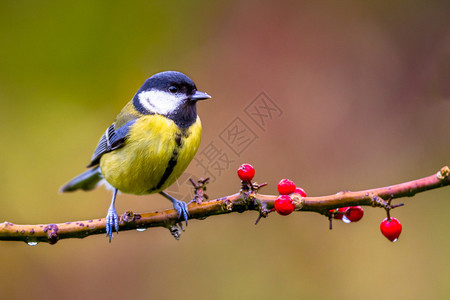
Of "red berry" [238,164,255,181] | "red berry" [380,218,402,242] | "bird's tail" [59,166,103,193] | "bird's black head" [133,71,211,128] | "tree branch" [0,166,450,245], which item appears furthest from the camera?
"bird's tail" [59,166,103,193]

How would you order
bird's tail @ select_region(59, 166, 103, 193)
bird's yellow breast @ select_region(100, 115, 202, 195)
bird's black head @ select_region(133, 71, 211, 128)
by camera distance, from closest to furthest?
bird's yellow breast @ select_region(100, 115, 202, 195), bird's black head @ select_region(133, 71, 211, 128), bird's tail @ select_region(59, 166, 103, 193)

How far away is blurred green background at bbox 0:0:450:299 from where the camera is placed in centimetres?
298

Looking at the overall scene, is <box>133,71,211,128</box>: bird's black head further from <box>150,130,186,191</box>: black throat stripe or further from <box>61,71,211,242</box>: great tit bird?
<box>150,130,186,191</box>: black throat stripe

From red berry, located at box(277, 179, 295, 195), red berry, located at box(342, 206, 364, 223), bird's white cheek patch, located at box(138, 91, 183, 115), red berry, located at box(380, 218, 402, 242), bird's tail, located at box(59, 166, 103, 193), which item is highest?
bird's white cheek patch, located at box(138, 91, 183, 115)

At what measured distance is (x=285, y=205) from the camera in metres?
1.40

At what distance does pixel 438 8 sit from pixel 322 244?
1982 mm

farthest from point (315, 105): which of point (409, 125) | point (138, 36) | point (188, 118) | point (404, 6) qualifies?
point (138, 36)

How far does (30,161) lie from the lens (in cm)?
Answer: 328

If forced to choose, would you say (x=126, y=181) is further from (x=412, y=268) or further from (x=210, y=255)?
(x=412, y=268)

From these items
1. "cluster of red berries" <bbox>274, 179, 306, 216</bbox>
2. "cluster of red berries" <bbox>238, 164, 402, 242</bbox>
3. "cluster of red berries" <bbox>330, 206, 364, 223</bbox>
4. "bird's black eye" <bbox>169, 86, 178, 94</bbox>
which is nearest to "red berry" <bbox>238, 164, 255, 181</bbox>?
"cluster of red berries" <bbox>238, 164, 402, 242</bbox>

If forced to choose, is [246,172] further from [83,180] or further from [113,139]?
[83,180]

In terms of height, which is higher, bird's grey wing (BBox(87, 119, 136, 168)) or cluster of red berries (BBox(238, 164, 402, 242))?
bird's grey wing (BBox(87, 119, 136, 168))

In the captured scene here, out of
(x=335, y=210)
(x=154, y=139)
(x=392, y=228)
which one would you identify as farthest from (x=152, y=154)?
(x=392, y=228)

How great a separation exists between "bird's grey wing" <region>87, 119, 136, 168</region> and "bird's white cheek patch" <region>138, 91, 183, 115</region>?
0.45 feet
